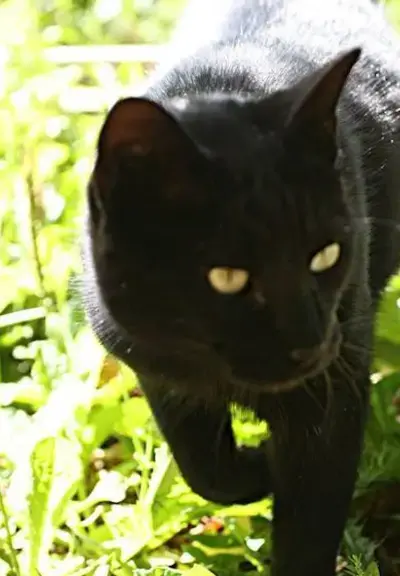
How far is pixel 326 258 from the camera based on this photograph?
938mm

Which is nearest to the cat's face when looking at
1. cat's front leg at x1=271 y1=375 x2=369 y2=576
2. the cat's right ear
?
the cat's right ear

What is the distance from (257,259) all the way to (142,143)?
0.13 meters

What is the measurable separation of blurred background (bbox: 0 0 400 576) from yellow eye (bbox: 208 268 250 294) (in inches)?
10.9

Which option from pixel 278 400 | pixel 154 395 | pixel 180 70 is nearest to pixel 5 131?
pixel 180 70

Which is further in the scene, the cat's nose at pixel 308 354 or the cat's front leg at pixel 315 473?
the cat's front leg at pixel 315 473

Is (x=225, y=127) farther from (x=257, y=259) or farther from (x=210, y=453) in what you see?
(x=210, y=453)

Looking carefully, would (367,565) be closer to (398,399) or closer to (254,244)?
(398,399)

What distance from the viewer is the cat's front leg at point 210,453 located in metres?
1.15

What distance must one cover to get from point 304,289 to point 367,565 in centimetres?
39

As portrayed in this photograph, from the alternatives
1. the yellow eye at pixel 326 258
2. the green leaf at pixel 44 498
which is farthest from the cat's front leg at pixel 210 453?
the yellow eye at pixel 326 258

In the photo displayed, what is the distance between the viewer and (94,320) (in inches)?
41.9

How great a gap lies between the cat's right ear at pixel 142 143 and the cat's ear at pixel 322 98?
100 millimetres

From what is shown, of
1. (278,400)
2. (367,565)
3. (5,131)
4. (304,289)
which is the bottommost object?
(367,565)

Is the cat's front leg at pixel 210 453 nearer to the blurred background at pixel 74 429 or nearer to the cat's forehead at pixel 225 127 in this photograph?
the blurred background at pixel 74 429
